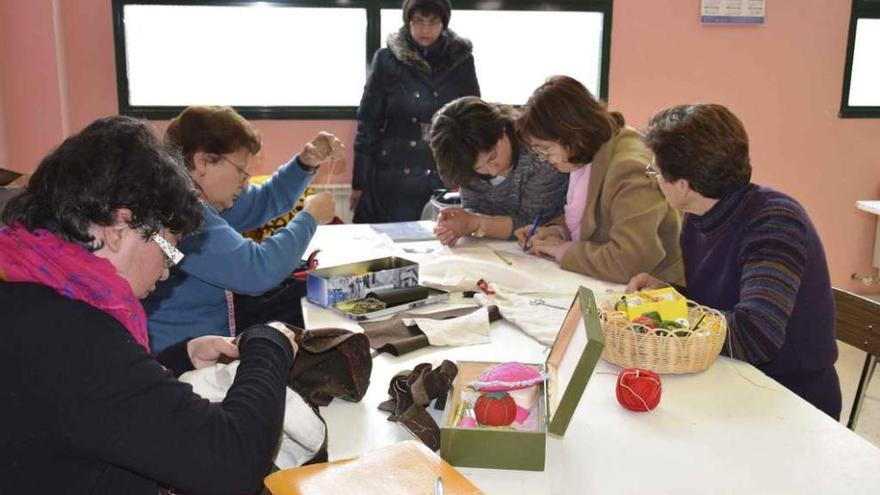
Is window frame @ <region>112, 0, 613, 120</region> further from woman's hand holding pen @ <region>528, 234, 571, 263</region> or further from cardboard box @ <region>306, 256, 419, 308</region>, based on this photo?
cardboard box @ <region>306, 256, 419, 308</region>

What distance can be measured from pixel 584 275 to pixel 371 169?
5.69 ft

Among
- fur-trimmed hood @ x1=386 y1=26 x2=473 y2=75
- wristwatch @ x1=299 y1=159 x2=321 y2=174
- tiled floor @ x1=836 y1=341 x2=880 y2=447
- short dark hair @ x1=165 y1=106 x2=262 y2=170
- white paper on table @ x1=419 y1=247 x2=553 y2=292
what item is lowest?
tiled floor @ x1=836 y1=341 x2=880 y2=447

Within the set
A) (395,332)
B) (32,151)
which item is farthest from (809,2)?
(32,151)

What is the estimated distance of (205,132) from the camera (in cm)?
197

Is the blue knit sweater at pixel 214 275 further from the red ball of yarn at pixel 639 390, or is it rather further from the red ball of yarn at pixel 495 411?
the red ball of yarn at pixel 639 390

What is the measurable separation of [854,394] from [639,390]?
223 cm

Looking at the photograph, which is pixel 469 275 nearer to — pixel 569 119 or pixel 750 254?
pixel 569 119

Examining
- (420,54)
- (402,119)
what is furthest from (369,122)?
(420,54)

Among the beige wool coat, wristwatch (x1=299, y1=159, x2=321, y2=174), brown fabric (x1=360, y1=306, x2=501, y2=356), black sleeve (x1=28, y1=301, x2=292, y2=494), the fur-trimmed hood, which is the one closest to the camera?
black sleeve (x1=28, y1=301, x2=292, y2=494)

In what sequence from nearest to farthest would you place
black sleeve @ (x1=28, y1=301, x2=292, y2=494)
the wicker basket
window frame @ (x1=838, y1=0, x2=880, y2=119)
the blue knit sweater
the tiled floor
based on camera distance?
black sleeve @ (x1=28, y1=301, x2=292, y2=494), the wicker basket, the blue knit sweater, the tiled floor, window frame @ (x1=838, y1=0, x2=880, y2=119)

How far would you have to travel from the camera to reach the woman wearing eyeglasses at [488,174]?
2449mm

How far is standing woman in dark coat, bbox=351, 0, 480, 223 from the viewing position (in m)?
3.51

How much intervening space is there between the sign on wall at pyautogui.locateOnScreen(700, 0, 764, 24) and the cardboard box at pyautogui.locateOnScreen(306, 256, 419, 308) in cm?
298

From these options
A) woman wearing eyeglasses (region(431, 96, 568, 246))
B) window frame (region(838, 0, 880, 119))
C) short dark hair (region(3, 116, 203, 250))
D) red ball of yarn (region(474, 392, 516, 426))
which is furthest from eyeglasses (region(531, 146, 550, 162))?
window frame (region(838, 0, 880, 119))
